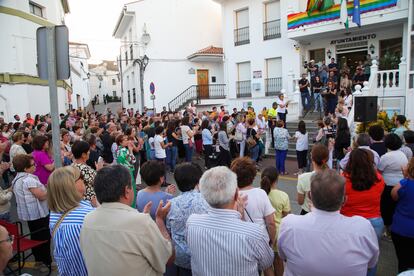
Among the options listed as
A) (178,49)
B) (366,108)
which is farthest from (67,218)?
(178,49)

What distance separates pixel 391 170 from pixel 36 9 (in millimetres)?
22993

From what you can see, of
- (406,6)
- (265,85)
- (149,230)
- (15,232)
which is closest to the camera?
(149,230)

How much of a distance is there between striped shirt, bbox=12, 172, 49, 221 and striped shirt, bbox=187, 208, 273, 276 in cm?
299

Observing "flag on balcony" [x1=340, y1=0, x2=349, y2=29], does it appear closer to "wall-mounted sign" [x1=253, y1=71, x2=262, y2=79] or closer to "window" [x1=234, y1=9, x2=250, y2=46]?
"wall-mounted sign" [x1=253, y1=71, x2=262, y2=79]

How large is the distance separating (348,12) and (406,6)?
8.04ft

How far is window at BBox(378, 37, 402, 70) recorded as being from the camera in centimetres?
1538

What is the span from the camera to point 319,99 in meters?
15.7

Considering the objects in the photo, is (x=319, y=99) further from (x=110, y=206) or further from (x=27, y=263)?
(x=110, y=206)

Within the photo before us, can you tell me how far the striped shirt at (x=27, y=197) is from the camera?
4.50m

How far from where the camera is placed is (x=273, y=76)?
839 inches

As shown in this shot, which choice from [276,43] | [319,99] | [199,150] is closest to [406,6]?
[319,99]

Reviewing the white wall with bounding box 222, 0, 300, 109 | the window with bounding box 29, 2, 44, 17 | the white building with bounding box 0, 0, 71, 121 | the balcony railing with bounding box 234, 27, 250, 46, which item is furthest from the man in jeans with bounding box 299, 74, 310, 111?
the window with bounding box 29, 2, 44, 17

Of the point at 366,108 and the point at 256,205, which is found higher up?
the point at 366,108

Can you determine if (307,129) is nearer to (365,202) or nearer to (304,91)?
(304,91)
